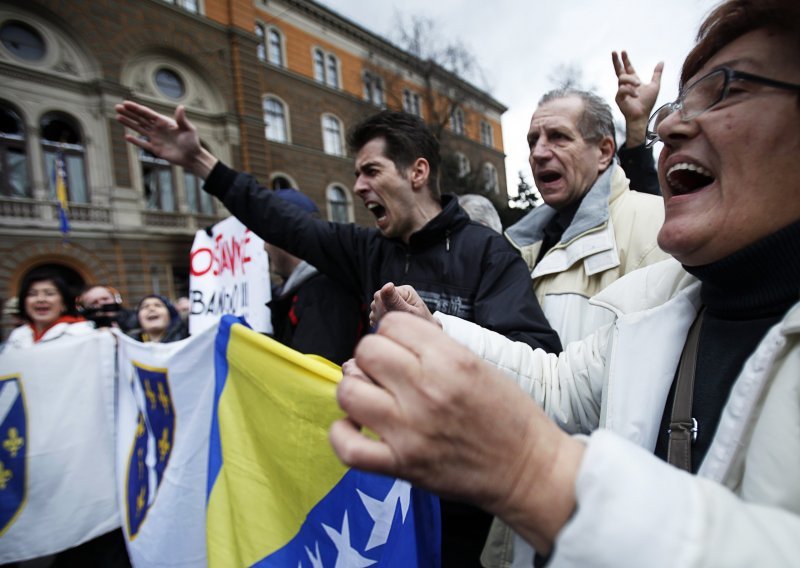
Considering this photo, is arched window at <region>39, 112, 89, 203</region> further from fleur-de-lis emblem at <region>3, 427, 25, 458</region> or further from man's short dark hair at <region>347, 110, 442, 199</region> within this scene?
man's short dark hair at <region>347, 110, 442, 199</region>

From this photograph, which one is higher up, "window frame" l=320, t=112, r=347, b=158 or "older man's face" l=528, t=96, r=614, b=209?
"window frame" l=320, t=112, r=347, b=158

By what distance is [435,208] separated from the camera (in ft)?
6.40

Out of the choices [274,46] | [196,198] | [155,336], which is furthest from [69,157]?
[155,336]

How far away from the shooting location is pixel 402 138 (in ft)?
6.31

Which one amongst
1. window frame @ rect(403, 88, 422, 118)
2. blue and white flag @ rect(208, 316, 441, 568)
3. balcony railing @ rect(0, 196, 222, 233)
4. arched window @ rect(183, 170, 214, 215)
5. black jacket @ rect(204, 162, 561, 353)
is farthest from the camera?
window frame @ rect(403, 88, 422, 118)

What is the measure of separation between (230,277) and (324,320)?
1.12m

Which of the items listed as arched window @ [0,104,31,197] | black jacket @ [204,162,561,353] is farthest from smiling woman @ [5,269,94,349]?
arched window @ [0,104,31,197]

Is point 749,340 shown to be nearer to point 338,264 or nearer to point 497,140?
point 338,264

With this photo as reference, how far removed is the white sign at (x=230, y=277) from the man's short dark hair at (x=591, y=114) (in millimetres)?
1838

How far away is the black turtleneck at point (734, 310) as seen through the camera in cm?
74

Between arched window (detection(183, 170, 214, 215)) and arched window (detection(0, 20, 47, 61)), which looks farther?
arched window (detection(183, 170, 214, 215))

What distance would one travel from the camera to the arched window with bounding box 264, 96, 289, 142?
1856 centimetres

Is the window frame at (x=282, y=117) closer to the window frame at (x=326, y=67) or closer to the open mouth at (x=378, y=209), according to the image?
the window frame at (x=326, y=67)

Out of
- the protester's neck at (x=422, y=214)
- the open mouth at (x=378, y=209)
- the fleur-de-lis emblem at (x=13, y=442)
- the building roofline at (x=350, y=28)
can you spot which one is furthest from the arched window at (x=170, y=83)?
the protester's neck at (x=422, y=214)
